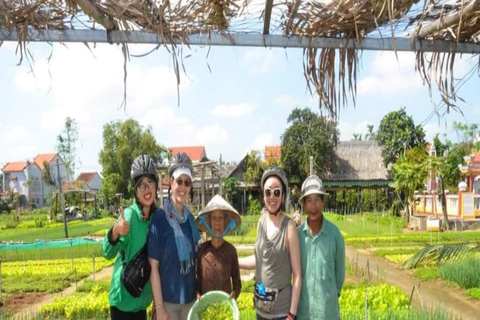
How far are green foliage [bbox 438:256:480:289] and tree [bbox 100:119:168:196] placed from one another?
28686 millimetres

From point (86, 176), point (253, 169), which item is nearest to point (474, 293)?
point (253, 169)

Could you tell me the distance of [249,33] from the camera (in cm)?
247

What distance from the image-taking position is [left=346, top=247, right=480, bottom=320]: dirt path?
7406 mm

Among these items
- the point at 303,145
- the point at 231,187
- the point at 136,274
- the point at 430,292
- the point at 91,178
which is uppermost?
the point at 303,145

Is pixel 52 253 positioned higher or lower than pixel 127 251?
lower

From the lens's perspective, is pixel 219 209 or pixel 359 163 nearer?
pixel 219 209

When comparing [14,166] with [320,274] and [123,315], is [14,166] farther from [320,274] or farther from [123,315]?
[320,274]

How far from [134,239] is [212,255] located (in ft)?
1.45

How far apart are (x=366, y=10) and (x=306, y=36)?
345mm

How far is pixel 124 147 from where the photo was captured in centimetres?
3572

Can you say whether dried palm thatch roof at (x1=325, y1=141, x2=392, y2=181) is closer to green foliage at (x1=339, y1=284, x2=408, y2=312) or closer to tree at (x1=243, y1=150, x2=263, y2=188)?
tree at (x1=243, y1=150, x2=263, y2=188)

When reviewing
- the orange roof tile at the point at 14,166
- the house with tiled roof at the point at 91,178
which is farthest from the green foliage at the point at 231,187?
the orange roof tile at the point at 14,166

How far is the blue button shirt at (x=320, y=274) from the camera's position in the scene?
2.68 meters

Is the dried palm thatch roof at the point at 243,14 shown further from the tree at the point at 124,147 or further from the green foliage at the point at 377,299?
the tree at the point at 124,147
